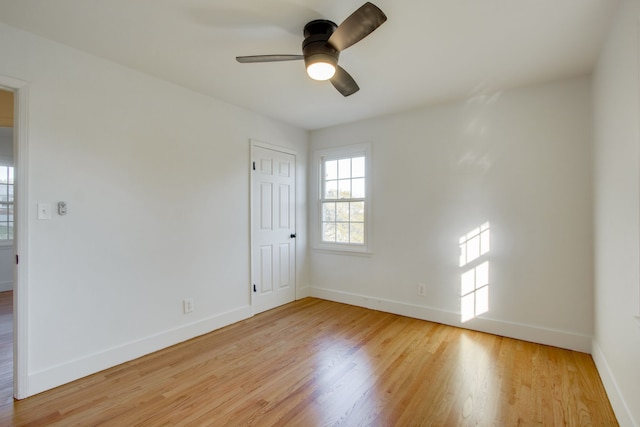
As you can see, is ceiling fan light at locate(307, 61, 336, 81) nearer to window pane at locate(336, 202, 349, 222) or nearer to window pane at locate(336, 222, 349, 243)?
window pane at locate(336, 202, 349, 222)

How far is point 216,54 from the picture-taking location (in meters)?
2.39

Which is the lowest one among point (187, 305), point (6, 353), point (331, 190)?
point (6, 353)

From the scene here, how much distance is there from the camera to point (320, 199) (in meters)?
4.46

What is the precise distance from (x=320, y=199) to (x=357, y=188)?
631 mm

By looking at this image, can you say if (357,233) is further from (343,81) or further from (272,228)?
(343,81)

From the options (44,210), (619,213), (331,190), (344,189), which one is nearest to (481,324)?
(619,213)

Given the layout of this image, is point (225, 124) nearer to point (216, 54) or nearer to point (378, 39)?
point (216, 54)

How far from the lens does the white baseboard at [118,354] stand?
2131 millimetres

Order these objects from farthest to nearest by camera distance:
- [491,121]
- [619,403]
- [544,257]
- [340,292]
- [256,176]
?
[340,292] → [256,176] → [491,121] → [544,257] → [619,403]

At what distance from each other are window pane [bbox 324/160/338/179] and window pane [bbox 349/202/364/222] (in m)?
0.53

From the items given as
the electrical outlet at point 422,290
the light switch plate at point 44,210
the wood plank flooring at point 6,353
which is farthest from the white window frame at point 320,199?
the wood plank flooring at point 6,353

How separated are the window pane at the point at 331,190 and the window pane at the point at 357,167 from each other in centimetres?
32

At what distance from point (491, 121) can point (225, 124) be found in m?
2.92

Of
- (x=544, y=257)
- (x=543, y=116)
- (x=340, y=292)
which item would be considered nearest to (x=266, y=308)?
(x=340, y=292)
